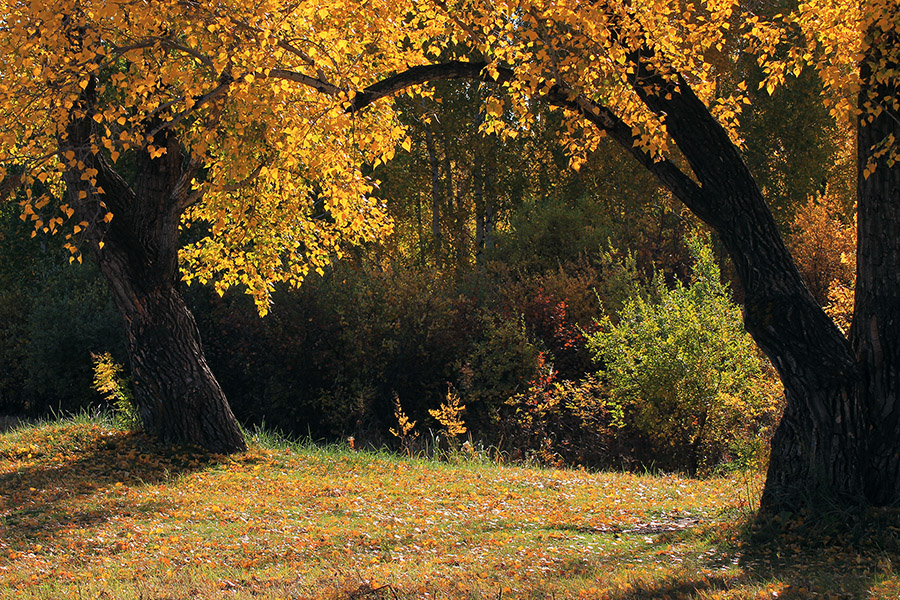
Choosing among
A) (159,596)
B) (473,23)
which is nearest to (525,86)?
(473,23)

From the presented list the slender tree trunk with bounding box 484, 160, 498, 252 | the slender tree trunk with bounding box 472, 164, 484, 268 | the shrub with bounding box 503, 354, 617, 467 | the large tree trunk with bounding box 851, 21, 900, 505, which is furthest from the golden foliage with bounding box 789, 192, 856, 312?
the large tree trunk with bounding box 851, 21, 900, 505

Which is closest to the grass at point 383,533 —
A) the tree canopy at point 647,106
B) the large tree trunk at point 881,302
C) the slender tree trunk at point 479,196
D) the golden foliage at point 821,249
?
the large tree trunk at point 881,302

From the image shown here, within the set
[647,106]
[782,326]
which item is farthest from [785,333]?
[647,106]

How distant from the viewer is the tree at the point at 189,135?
20.7 feet

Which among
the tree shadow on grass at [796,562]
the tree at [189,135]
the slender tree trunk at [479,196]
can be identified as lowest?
the tree shadow on grass at [796,562]

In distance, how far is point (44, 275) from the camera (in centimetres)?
1945

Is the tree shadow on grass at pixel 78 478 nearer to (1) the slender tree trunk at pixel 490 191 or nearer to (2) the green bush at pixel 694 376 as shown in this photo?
(2) the green bush at pixel 694 376

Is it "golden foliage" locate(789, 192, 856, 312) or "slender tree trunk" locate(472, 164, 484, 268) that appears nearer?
"golden foliage" locate(789, 192, 856, 312)

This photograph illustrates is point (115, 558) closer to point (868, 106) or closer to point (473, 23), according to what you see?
point (473, 23)

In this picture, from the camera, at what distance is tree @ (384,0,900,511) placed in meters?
6.03

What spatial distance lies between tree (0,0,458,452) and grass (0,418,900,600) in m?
1.31

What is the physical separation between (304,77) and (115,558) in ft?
13.2

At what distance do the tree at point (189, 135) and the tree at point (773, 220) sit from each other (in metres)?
1.45

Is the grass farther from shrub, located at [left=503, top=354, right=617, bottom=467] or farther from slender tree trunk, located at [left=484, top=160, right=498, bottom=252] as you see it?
slender tree trunk, located at [left=484, top=160, right=498, bottom=252]
